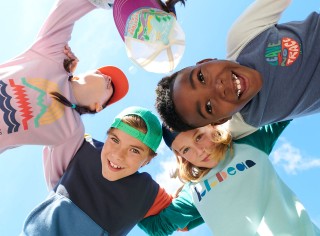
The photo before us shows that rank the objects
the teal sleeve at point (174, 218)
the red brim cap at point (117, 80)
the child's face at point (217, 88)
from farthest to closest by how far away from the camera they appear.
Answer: the red brim cap at point (117, 80)
the teal sleeve at point (174, 218)
the child's face at point (217, 88)

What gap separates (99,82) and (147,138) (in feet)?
1.51

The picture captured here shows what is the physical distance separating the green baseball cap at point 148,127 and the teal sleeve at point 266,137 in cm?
48

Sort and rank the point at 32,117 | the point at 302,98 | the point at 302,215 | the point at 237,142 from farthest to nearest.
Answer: the point at 237,142
the point at 32,117
the point at 302,215
the point at 302,98

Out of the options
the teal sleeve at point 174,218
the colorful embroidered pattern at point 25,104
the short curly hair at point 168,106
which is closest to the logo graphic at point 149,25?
the short curly hair at point 168,106

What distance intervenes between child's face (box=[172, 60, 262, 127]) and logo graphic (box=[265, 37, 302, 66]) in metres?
0.13

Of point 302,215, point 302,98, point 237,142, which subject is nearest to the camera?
point 302,98

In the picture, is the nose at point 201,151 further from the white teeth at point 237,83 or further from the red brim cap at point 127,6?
the red brim cap at point 127,6

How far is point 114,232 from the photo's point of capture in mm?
1882

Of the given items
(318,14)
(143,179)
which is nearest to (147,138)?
(143,179)

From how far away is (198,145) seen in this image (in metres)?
1.90

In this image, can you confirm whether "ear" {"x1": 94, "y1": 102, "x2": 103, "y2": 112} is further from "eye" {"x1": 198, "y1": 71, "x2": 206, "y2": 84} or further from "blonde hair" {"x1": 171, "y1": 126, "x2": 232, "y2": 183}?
"eye" {"x1": 198, "y1": 71, "x2": 206, "y2": 84}

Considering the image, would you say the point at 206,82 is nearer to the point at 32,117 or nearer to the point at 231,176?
the point at 231,176

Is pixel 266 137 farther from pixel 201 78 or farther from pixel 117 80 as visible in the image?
pixel 117 80

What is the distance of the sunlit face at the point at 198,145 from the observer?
6.23ft
